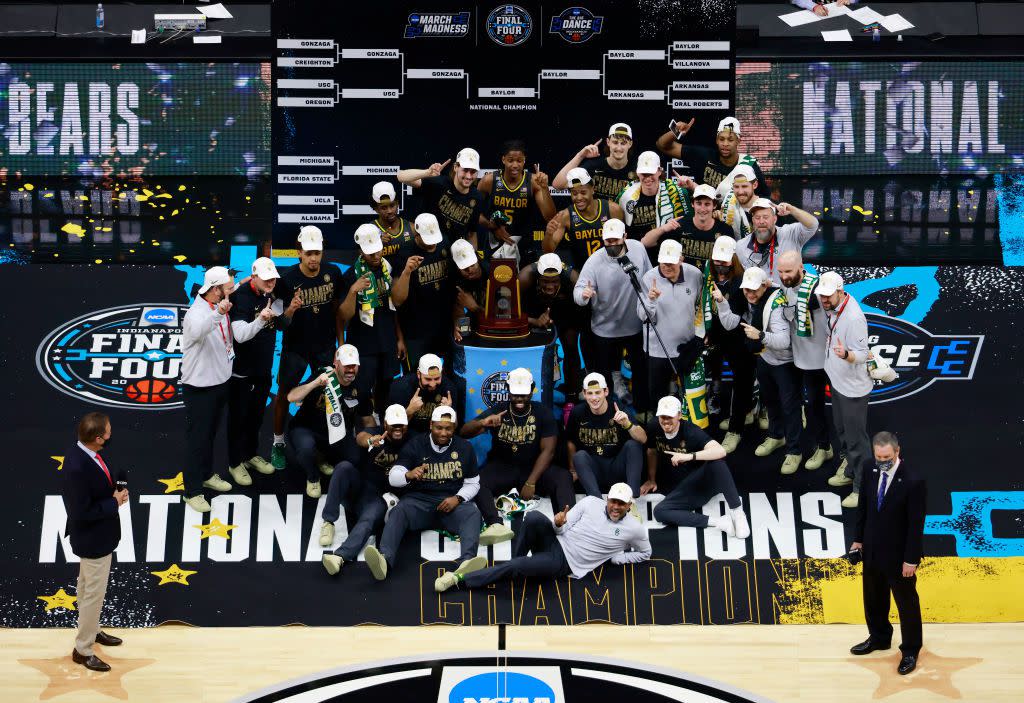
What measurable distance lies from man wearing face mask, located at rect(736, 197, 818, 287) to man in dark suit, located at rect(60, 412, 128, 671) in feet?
17.3

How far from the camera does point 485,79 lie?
15336mm

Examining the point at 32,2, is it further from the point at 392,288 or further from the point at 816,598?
the point at 816,598

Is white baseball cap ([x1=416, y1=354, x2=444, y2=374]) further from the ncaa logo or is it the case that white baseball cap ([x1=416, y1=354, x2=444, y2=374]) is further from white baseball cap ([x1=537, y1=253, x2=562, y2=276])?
the ncaa logo

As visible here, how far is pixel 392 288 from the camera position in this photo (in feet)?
46.3

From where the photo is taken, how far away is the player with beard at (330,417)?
1366 centimetres

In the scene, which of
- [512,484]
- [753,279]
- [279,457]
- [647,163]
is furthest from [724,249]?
[279,457]

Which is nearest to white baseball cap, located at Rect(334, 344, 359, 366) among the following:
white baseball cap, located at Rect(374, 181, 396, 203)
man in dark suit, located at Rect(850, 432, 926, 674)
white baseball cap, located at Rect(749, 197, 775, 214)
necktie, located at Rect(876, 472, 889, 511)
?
white baseball cap, located at Rect(374, 181, 396, 203)

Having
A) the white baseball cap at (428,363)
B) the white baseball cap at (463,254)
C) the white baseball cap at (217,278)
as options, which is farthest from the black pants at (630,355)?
the white baseball cap at (217,278)

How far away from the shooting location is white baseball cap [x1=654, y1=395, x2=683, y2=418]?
44.4 ft

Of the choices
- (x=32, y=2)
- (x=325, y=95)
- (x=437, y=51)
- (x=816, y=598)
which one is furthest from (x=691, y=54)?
(x=32, y=2)

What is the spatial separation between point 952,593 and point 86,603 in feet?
20.9

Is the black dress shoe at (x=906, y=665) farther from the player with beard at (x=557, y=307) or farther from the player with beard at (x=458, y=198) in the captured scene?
the player with beard at (x=458, y=198)

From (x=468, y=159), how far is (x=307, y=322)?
1.92 m

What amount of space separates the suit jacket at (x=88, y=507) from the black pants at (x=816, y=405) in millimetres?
5465
